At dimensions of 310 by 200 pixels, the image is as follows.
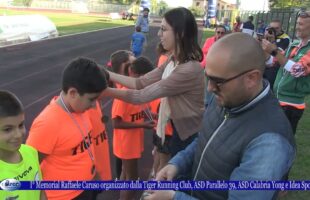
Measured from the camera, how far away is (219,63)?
1726mm

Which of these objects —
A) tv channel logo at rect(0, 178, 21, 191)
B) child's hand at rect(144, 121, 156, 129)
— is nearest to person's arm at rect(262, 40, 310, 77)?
child's hand at rect(144, 121, 156, 129)

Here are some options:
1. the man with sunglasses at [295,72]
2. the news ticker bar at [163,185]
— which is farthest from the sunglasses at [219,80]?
the man with sunglasses at [295,72]

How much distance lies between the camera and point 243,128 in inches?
67.3

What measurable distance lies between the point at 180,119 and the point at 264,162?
1711 mm

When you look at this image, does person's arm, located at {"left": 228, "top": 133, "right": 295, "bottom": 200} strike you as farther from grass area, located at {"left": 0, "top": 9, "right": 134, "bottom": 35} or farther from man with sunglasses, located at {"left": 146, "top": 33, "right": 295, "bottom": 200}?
grass area, located at {"left": 0, "top": 9, "right": 134, "bottom": 35}

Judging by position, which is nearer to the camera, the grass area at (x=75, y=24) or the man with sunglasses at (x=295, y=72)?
the man with sunglasses at (x=295, y=72)

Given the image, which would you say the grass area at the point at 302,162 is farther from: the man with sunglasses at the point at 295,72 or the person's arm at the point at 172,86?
the person's arm at the point at 172,86

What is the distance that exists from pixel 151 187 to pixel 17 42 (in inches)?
738

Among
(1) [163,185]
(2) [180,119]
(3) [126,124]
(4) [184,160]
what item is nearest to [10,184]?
(1) [163,185]

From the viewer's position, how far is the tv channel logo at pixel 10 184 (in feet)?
6.89

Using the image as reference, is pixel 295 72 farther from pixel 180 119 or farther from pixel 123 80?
pixel 123 80

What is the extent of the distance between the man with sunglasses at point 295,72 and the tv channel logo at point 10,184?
297cm

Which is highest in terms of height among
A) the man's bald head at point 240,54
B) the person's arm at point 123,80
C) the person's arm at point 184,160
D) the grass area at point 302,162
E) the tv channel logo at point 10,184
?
the man's bald head at point 240,54

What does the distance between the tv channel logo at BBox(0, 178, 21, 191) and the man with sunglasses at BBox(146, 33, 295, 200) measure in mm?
831
